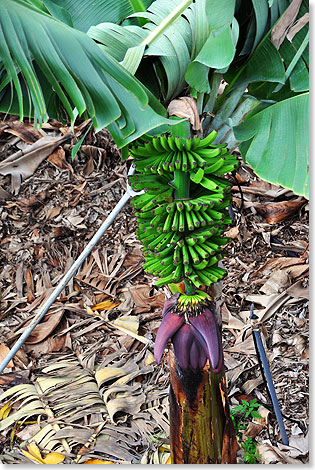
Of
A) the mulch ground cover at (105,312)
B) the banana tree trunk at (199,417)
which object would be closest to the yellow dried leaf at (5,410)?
the mulch ground cover at (105,312)

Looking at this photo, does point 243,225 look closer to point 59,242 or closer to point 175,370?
point 59,242

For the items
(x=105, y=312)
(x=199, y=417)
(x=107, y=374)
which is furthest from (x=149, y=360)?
(x=199, y=417)

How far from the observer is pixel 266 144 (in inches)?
28.0

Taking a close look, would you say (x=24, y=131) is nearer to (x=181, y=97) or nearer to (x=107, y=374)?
(x=107, y=374)

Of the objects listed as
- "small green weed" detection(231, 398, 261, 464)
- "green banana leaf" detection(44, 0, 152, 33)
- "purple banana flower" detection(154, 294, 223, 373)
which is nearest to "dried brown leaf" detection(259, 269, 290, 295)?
"small green weed" detection(231, 398, 261, 464)

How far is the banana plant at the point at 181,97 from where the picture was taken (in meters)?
0.57

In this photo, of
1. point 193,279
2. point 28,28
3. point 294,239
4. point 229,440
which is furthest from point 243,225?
point 28,28

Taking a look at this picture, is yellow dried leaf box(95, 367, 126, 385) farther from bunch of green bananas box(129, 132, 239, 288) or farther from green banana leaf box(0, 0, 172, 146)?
green banana leaf box(0, 0, 172, 146)

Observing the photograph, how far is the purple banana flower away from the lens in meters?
0.76

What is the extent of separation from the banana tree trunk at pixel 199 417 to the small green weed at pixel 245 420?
0.25 meters

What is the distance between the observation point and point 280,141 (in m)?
0.71

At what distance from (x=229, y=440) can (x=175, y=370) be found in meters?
0.24

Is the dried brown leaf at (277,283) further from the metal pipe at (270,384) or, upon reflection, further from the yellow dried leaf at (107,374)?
the yellow dried leaf at (107,374)

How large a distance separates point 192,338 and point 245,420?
2.21ft
